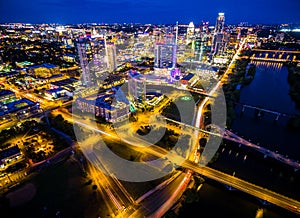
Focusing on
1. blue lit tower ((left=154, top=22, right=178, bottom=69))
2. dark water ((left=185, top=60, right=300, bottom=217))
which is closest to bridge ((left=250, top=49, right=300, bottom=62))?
dark water ((left=185, top=60, right=300, bottom=217))

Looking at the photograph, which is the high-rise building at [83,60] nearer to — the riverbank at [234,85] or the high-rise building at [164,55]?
the high-rise building at [164,55]

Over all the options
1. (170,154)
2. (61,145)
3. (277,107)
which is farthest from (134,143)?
(277,107)

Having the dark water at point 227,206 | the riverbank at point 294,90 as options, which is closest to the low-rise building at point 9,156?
the dark water at point 227,206

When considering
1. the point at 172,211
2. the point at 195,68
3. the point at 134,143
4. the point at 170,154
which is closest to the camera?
the point at 172,211

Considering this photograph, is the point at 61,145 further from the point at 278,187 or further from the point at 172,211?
the point at 278,187

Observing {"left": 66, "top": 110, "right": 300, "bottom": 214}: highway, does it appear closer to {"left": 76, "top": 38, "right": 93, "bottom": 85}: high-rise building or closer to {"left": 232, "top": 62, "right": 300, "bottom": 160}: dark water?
{"left": 232, "top": 62, "right": 300, "bottom": 160}: dark water

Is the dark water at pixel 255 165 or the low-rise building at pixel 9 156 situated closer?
the dark water at pixel 255 165
